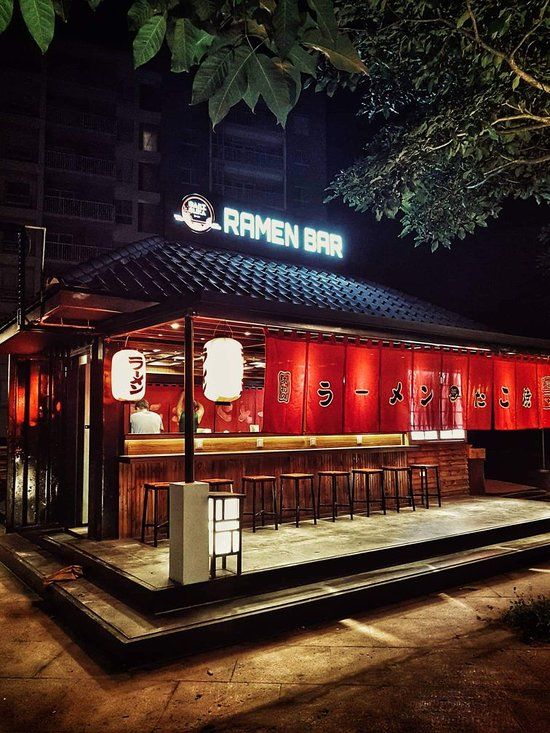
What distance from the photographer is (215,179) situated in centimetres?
4128

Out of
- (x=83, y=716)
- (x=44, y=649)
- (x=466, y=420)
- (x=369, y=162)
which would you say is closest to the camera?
(x=83, y=716)

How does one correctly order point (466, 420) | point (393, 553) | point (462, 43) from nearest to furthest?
point (462, 43) → point (393, 553) → point (466, 420)

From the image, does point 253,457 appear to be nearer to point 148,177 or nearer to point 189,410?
point 189,410

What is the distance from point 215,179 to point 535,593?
3838 centimetres

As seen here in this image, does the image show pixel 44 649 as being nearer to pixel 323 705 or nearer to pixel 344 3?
pixel 323 705

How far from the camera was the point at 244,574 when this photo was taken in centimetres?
733

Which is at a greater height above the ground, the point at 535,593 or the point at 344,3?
the point at 344,3

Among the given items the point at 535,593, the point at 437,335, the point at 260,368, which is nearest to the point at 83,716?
the point at 535,593

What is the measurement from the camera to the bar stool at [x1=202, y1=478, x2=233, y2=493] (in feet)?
33.2

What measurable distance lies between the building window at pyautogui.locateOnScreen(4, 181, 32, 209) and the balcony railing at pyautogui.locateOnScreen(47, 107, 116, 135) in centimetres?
545

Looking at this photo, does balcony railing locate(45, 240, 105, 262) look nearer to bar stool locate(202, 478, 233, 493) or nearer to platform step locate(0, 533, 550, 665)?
bar stool locate(202, 478, 233, 493)

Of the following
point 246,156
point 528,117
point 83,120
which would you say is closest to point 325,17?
point 528,117

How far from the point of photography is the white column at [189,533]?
275 inches

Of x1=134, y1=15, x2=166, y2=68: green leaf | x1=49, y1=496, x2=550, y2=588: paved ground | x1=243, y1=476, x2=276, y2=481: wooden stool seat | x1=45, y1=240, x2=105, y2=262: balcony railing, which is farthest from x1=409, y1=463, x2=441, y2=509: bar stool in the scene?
x1=45, y1=240, x2=105, y2=262: balcony railing
